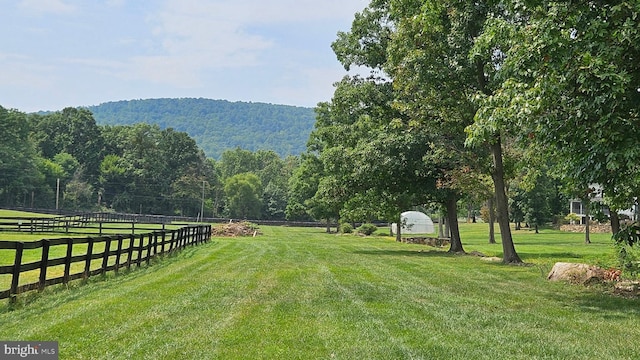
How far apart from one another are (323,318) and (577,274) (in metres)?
9.05

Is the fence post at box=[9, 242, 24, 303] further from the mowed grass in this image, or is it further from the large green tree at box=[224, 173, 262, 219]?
the large green tree at box=[224, 173, 262, 219]

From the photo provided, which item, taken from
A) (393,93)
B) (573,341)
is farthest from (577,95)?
(393,93)

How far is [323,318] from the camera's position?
9391mm

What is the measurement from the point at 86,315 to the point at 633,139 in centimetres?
975

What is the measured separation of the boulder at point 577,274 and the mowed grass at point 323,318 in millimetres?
583

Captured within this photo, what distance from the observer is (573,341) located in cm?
802

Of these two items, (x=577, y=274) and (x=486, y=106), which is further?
(x=577, y=274)

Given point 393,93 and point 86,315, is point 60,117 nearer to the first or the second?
point 393,93

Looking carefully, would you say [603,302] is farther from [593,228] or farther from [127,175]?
[127,175]

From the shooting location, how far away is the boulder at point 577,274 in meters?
15.0

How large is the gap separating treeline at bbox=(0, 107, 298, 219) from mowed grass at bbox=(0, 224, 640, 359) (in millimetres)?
102468

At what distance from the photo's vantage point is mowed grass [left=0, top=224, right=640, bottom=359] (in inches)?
287

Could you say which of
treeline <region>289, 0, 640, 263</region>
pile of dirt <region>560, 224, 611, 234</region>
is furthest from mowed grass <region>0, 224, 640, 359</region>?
pile of dirt <region>560, 224, 611, 234</region>

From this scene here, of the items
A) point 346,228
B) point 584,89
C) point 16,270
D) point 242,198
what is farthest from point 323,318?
point 242,198
